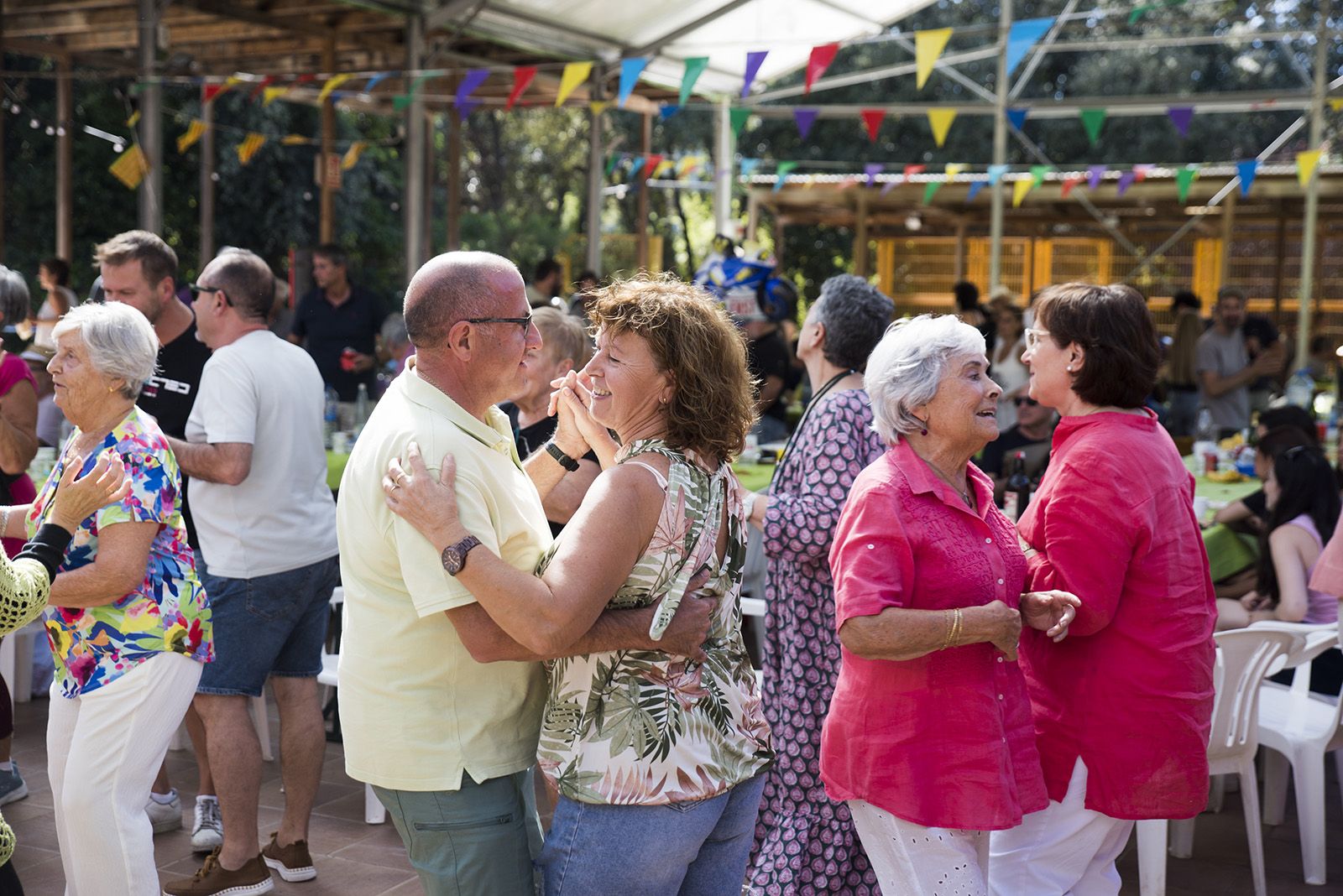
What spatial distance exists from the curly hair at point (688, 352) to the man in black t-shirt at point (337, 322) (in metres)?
5.87

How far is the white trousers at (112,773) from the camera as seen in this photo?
2863mm

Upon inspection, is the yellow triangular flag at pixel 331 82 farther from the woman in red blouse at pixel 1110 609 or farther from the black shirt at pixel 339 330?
the woman in red blouse at pixel 1110 609

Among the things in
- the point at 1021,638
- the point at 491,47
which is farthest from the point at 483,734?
the point at 491,47

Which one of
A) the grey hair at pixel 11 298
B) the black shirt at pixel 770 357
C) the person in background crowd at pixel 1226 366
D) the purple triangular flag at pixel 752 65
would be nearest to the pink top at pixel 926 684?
the grey hair at pixel 11 298

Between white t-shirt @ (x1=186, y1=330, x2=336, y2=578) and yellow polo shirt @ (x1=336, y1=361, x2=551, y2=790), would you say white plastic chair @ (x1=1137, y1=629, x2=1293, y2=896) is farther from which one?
white t-shirt @ (x1=186, y1=330, x2=336, y2=578)

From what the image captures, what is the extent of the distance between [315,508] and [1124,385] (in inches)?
88.6

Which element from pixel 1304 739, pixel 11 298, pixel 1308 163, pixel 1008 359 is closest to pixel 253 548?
pixel 11 298

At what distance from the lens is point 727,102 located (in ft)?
41.1

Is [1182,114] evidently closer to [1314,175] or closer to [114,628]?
[1314,175]

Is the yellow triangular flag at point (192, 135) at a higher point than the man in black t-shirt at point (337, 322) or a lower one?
higher

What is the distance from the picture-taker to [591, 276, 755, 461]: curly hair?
2016 millimetres

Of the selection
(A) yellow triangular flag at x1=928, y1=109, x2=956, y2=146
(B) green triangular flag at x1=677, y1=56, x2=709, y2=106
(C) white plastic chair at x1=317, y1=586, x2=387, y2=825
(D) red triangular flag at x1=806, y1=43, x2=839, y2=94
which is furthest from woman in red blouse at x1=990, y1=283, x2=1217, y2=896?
(A) yellow triangular flag at x1=928, y1=109, x2=956, y2=146

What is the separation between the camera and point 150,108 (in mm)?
8016

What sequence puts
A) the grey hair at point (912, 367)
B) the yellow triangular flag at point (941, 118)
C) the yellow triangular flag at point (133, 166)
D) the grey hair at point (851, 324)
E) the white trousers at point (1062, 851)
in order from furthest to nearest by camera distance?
1. the yellow triangular flag at point (941, 118)
2. the yellow triangular flag at point (133, 166)
3. the grey hair at point (851, 324)
4. the white trousers at point (1062, 851)
5. the grey hair at point (912, 367)
